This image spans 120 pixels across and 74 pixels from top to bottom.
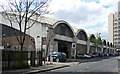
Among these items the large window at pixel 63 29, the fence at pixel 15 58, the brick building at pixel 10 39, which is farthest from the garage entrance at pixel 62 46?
the fence at pixel 15 58

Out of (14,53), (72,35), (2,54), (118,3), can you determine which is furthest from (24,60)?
(72,35)

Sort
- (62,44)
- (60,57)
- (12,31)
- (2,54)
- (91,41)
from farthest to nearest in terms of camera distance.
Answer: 1. (91,41)
2. (62,44)
3. (12,31)
4. (60,57)
5. (2,54)

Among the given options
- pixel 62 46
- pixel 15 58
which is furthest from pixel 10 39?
pixel 15 58

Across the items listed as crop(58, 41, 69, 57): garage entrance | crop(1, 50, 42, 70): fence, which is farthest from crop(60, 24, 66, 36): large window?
crop(1, 50, 42, 70): fence

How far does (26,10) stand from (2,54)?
20.7 ft

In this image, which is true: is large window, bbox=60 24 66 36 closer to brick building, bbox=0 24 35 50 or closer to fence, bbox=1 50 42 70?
brick building, bbox=0 24 35 50

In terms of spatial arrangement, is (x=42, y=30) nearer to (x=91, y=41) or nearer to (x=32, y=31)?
(x=32, y=31)

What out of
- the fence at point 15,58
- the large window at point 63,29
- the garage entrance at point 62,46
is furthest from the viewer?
the garage entrance at point 62,46

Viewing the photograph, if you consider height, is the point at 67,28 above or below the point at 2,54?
above

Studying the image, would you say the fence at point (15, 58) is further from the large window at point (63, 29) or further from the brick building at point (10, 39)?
→ the large window at point (63, 29)

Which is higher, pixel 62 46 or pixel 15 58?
pixel 62 46

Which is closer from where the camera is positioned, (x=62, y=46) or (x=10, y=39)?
(x=10, y=39)

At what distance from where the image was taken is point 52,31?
122 feet

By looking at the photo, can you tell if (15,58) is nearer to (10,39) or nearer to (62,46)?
(10,39)
